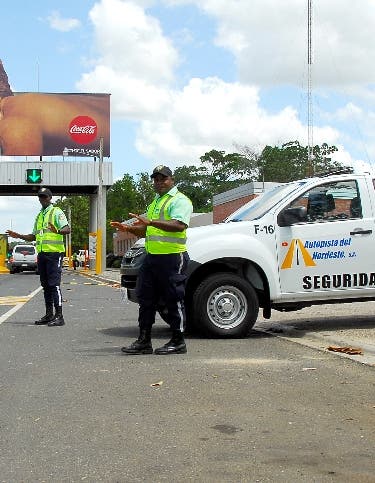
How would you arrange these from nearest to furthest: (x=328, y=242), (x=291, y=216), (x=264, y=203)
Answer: (x=291, y=216)
(x=328, y=242)
(x=264, y=203)

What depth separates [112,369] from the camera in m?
6.66

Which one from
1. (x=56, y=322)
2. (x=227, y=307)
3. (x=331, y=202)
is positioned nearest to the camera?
(x=227, y=307)

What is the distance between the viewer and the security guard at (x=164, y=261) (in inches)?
288

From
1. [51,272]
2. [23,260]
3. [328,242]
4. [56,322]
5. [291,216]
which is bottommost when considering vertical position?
[23,260]

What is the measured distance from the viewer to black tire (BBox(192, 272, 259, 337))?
856cm

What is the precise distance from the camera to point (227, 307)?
8.59 m

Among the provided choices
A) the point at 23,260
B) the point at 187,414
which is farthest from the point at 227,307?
the point at 23,260

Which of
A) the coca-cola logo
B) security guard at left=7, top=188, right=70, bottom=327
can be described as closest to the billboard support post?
the coca-cola logo

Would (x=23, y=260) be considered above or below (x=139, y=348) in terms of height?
below

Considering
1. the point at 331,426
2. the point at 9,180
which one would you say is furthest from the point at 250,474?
the point at 9,180

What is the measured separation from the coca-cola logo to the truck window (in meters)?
37.5

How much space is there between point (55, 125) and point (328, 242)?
127 ft

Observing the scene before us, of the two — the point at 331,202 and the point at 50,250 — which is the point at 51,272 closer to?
the point at 50,250

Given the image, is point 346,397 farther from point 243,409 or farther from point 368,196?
point 368,196
